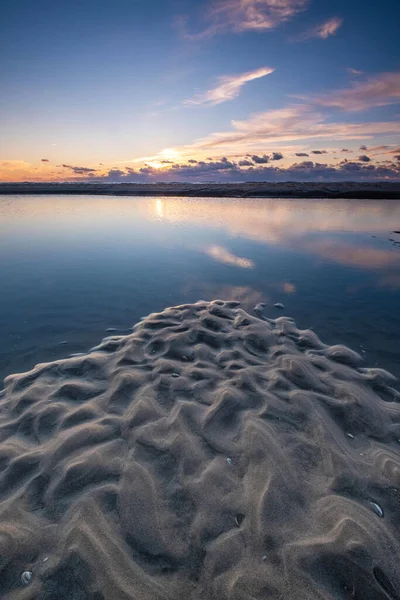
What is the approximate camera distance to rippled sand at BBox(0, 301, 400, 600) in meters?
2.25

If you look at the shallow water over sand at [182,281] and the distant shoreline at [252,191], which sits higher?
the distant shoreline at [252,191]

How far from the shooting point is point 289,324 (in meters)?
6.90

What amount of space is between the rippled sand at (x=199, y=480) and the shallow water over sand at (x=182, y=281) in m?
1.70

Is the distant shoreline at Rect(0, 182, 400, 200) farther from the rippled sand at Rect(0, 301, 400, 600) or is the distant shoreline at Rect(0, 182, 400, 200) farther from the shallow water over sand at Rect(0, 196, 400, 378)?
the rippled sand at Rect(0, 301, 400, 600)

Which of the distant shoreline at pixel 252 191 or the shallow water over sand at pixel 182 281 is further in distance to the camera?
the distant shoreline at pixel 252 191

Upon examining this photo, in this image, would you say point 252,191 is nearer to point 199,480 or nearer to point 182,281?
point 182,281

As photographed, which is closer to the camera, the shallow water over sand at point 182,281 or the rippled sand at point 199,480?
the rippled sand at point 199,480

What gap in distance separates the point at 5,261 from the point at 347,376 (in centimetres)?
1346

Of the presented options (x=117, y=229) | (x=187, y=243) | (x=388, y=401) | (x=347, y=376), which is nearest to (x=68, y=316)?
(x=347, y=376)

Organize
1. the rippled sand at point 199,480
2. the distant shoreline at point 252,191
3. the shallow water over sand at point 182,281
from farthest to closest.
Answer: the distant shoreline at point 252,191
the shallow water over sand at point 182,281
the rippled sand at point 199,480

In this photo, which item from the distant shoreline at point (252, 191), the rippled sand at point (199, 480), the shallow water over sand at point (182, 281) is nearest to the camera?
the rippled sand at point (199, 480)

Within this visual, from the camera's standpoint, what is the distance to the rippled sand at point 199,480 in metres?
2.25

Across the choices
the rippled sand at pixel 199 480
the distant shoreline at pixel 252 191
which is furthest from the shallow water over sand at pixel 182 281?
the distant shoreline at pixel 252 191

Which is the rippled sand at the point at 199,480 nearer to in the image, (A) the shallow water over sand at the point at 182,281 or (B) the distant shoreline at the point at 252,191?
(A) the shallow water over sand at the point at 182,281
